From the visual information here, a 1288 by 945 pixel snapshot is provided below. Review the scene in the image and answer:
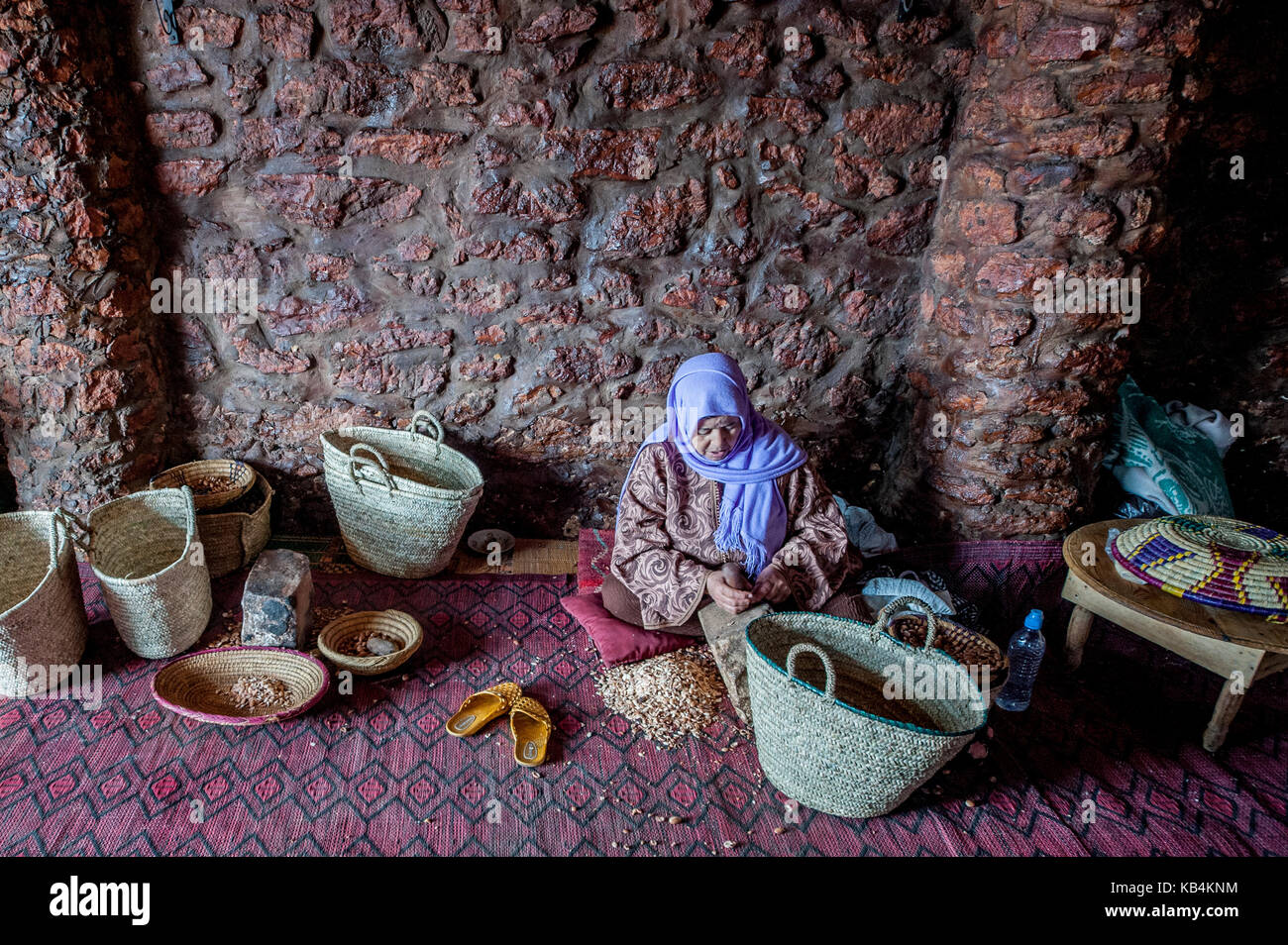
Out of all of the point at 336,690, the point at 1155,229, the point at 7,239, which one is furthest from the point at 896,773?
the point at 7,239

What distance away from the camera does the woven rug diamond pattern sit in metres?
1.86

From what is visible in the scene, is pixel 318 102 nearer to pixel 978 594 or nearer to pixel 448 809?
pixel 448 809

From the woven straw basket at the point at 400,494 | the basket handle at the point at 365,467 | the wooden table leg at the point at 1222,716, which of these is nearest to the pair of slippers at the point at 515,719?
the woven straw basket at the point at 400,494

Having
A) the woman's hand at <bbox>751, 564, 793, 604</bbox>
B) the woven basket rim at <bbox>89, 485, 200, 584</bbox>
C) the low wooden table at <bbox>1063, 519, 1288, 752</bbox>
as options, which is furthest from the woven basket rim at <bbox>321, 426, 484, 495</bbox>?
the low wooden table at <bbox>1063, 519, 1288, 752</bbox>

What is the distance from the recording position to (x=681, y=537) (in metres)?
2.58

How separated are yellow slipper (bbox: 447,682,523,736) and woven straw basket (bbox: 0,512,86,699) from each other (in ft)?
3.72

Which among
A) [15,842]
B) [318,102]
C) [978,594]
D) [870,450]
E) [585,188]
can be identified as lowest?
[15,842]

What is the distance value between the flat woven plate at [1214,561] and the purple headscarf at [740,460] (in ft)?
3.43

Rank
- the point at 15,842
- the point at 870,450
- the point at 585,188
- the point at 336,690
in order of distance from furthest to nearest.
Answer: the point at 870,450 < the point at 585,188 < the point at 336,690 < the point at 15,842

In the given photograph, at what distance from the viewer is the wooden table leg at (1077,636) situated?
2488 millimetres

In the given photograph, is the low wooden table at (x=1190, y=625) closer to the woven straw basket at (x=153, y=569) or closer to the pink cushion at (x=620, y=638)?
the pink cushion at (x=620, y=638)

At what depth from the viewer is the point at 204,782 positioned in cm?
195

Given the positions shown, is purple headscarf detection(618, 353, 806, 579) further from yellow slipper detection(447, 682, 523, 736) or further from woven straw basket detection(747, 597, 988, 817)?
yellow slipper detection(447, 682, 523, 736)

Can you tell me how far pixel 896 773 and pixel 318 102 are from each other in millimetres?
2683
